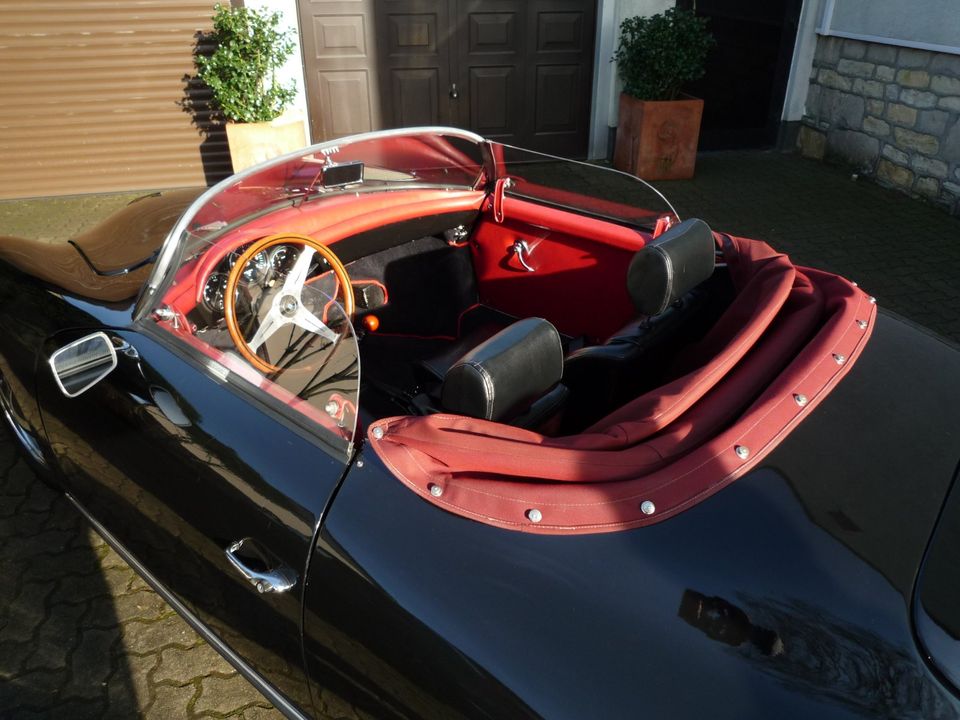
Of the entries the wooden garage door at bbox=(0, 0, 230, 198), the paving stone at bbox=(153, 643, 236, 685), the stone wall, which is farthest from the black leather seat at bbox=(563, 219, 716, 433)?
the wooden garage door at bbox=(0, 0, 230, 198)

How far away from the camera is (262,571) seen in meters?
1.83

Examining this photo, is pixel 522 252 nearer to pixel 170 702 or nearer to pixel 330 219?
pixel 330 219

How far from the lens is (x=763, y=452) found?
1679 millimetres

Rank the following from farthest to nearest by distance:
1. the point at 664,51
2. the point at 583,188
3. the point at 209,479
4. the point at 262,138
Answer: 1. the point at 664,51
2. the point at 262,138
3. the point at 583,188
4. the point at 209,479

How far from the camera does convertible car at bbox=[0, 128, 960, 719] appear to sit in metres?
1.39

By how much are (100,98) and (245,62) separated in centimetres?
160

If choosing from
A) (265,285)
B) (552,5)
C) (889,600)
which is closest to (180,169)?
(552,5)

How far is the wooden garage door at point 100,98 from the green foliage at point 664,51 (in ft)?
12.8

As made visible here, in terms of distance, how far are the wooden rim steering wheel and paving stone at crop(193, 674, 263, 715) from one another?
3.80 feet

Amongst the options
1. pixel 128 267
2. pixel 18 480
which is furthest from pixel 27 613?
pixel 128 267

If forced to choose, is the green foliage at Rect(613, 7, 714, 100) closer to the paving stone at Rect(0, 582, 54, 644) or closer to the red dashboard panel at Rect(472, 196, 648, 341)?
the red dashboard panel at Rect(472, 196, 648, 341)

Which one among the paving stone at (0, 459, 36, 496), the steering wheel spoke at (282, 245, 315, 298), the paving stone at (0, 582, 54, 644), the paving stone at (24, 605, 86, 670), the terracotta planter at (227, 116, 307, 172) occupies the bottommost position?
the paving stone at (24, 605, 86, 670)

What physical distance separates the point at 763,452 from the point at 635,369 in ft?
1.94

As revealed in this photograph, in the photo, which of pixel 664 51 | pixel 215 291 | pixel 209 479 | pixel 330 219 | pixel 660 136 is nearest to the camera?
pixel 209 479
